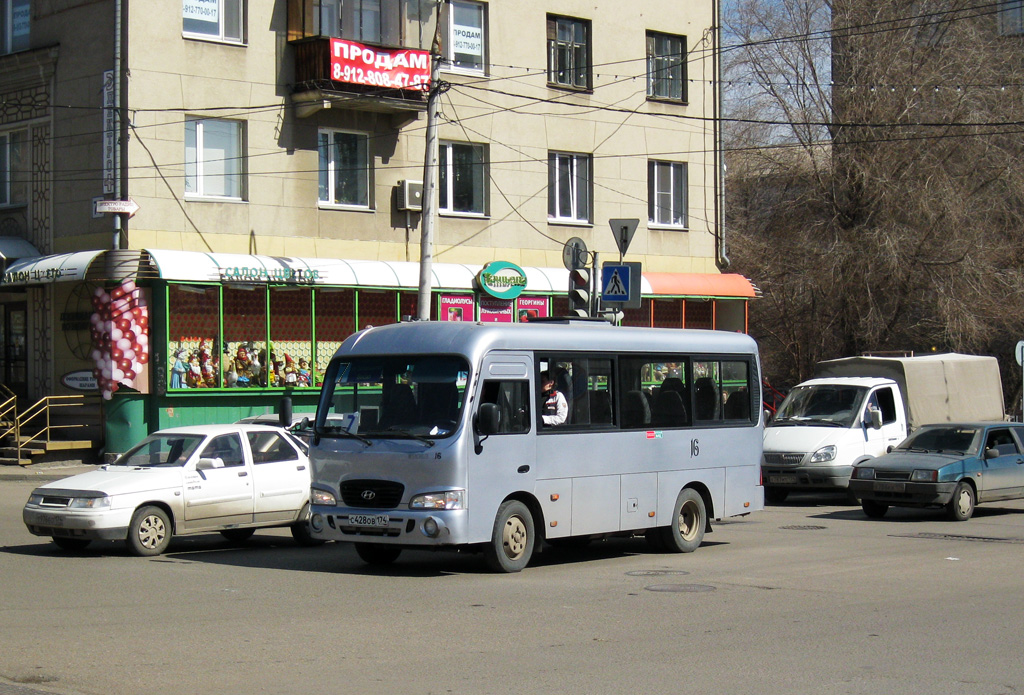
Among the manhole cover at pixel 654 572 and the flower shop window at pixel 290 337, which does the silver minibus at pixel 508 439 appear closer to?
the manhole cover at pixel 654 572

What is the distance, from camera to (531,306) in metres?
31.2

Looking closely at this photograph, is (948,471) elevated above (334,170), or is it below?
below

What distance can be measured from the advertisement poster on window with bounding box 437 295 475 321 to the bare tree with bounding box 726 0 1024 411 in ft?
34.8

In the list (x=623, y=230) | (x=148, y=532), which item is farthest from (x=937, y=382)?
(x=148, y=532)

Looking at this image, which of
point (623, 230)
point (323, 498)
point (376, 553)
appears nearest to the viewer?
point (323, 498)

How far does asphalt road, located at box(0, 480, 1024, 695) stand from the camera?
25.8ft

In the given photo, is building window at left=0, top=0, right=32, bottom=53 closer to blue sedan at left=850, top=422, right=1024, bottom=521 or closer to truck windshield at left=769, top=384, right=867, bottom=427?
truck windshield at left=769, top=384, right=867, bottom=427

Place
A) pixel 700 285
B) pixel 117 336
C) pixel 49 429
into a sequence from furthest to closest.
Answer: pixel 700 285
pixel 49 429
pixel 117 336

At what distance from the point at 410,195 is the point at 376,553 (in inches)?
649

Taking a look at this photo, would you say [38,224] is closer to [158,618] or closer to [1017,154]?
[158,618]

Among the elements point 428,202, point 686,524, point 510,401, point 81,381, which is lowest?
point 686,524

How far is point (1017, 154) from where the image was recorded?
34.0 metres

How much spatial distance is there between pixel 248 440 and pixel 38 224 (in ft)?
47.7

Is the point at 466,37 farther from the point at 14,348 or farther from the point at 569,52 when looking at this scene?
the point at 14,348
